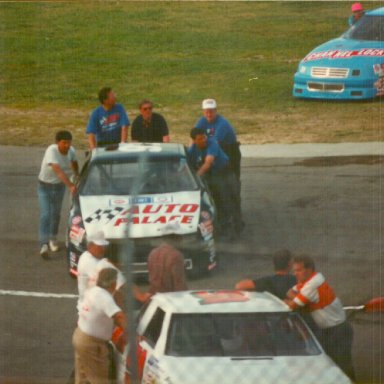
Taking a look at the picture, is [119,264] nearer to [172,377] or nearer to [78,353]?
[78,353]

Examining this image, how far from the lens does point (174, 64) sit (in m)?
26.7

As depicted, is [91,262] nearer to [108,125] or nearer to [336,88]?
[108,125]

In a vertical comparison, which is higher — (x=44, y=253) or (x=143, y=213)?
(x=143, y=213)

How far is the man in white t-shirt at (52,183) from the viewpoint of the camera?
1257 cm

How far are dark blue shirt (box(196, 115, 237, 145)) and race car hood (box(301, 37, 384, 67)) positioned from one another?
750cm

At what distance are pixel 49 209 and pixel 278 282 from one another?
14.8 feet

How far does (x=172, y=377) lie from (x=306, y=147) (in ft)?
37.7

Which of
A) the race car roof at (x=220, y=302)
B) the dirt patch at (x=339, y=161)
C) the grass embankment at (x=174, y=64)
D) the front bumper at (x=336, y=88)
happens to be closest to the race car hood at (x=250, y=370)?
the race car roof at (x=220, y=302)

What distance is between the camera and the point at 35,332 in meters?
10.2

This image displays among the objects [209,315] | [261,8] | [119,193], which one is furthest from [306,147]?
[261,8]

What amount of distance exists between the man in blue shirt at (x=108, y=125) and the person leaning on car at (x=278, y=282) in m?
5.32

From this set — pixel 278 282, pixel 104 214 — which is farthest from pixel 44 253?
pixel 278 282

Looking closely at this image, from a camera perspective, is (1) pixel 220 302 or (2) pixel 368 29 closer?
(1) pixel 220 302

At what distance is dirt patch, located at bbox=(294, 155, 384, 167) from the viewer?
1712cm
